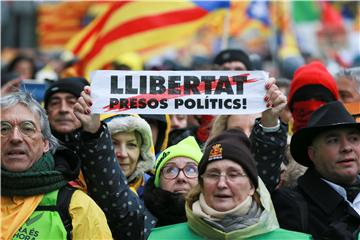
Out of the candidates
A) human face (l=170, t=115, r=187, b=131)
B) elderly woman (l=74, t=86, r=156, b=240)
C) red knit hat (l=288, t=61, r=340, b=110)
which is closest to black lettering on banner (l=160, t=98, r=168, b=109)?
elderly woman (l=74, t=86, r=156, b=240)

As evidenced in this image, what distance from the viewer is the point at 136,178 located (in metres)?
6.62

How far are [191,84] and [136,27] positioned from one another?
5084 mm

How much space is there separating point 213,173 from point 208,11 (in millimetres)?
6169

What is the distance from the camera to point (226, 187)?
547cm

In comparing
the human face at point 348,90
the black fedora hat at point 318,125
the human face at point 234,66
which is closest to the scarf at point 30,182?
the black fedora hat at point 318,125

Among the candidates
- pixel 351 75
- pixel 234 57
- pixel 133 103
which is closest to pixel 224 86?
pixel 133 103

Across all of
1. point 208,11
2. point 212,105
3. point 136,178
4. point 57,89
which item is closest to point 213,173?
point 212,105

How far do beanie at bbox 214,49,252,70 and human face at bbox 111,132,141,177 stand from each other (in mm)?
2893

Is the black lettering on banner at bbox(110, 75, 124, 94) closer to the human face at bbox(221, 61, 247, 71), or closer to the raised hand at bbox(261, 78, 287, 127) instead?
the raised hand at bbox(261, 78, 287, 127)

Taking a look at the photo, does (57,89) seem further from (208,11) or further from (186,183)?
(208,11)

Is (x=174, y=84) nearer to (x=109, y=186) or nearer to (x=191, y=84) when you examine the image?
(x=191, y=84)

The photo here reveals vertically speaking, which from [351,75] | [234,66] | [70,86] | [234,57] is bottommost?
[70,86]

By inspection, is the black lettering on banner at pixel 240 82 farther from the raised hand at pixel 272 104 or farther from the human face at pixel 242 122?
the human face at pixel 242 122

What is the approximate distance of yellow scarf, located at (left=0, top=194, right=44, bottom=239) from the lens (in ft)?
18.6
